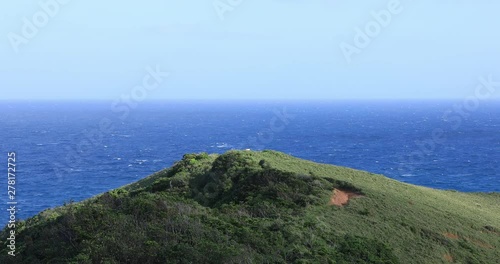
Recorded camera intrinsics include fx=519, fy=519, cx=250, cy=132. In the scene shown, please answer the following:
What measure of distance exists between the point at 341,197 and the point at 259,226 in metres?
11.8

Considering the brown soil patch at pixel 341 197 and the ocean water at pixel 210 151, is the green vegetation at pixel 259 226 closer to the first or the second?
the brown soil patch at pixel 341 197

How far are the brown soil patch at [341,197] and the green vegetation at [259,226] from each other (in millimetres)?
457

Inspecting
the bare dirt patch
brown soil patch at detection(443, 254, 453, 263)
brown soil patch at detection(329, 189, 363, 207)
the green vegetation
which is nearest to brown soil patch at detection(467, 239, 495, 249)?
the bare dirt patch

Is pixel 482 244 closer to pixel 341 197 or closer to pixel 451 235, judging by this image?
pixel 451 235

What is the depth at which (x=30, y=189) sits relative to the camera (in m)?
81.8

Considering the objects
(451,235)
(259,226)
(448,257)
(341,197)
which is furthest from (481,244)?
(259,226)

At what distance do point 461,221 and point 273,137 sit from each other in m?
130

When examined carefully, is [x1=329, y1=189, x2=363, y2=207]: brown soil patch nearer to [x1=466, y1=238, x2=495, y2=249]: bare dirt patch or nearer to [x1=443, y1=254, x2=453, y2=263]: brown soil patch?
[x1=443, y1=254, x2=453, y2=263]: brown soil patch

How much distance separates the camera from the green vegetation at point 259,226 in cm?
2642

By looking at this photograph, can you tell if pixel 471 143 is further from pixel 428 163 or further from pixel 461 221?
pixel 461 221

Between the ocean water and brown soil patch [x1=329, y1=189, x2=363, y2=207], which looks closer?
brown soil patch [x1=329, y1=189, x2=363, y2=207]

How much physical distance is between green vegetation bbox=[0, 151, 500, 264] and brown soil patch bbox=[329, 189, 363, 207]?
0.46 m

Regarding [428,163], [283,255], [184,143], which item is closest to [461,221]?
[283,255]

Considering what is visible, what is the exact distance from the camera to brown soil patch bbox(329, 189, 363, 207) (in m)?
39.2
